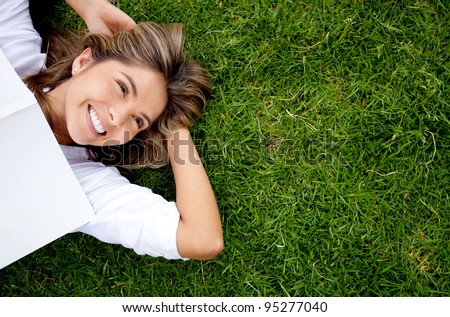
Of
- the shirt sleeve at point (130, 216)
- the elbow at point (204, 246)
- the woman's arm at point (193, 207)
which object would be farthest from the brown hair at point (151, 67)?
the elbow at point (204, 246)

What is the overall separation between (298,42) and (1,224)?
1.60 m

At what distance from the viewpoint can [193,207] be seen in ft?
6.27

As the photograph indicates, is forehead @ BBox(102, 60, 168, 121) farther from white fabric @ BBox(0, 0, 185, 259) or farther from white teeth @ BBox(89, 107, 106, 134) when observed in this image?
A: white fabric @ BBox(0, 0, 185, 259)

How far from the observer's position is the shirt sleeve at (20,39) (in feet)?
6.76

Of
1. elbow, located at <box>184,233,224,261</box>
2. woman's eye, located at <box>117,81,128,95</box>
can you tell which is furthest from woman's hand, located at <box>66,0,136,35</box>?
elbow, located at <box>184,233,224,261</box>

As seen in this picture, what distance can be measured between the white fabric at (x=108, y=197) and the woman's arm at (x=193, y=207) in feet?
0.15

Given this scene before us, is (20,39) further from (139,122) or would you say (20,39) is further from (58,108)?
(139,122)

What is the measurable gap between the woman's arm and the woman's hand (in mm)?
581

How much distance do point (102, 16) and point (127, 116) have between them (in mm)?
623

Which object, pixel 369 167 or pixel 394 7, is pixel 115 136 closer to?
pixel 369 167

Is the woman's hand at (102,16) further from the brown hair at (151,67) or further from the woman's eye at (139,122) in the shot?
the woman's eye at (139,122)

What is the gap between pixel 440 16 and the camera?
2.21m

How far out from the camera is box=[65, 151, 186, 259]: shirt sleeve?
182 cm

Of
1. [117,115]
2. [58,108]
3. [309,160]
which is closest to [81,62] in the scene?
[58,108]
